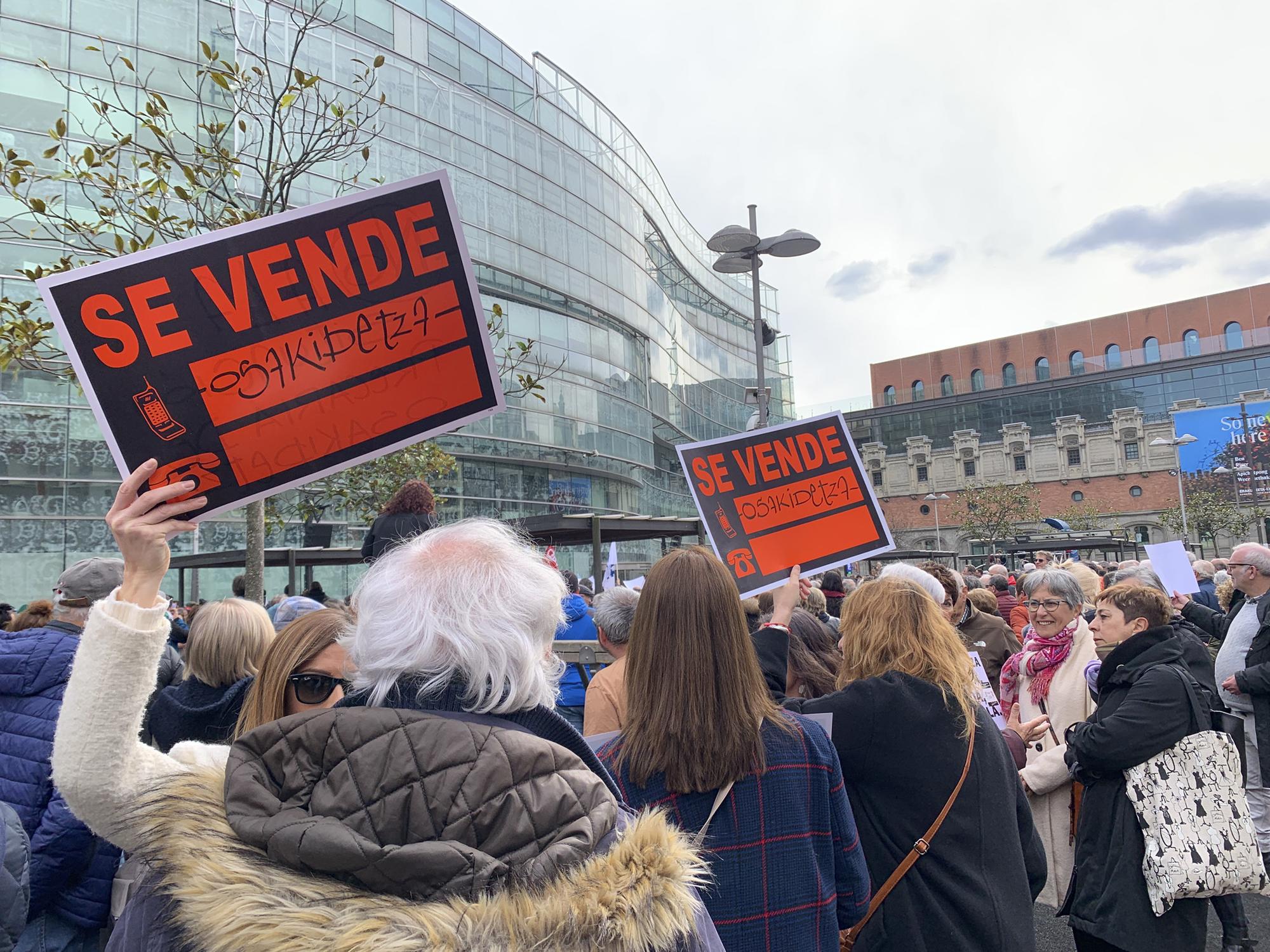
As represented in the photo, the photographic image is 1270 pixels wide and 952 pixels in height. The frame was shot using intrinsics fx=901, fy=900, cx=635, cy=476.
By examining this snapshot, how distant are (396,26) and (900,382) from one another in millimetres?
70393

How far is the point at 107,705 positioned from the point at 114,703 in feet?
0.04

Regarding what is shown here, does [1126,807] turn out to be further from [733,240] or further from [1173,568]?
[733,240]

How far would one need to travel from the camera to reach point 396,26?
25.1 m

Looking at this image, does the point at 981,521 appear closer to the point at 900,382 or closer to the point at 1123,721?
the point at 900,382

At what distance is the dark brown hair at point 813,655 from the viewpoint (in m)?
4.17

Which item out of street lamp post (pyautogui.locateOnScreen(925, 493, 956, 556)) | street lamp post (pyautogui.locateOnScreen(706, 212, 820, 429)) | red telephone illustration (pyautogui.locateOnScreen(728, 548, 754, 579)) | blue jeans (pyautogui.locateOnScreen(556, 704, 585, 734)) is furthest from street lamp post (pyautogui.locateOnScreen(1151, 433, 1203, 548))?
blue jeans (pyautogui.locateOnScreen(556, 704, 585, 734))

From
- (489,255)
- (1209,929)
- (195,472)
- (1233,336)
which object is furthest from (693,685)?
(1233,336)

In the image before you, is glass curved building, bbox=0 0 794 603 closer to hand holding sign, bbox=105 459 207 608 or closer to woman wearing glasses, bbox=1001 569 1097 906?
woman wearing glasses, bbox=1001 569 1097 906

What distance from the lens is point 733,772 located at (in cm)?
235

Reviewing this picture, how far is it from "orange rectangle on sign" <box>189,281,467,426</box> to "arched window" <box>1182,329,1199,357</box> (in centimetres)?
8379

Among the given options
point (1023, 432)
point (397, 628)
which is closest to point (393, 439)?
point (397, 628)

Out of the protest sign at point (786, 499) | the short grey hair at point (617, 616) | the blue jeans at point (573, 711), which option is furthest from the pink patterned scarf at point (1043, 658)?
the blue jeans at point (573, 711)

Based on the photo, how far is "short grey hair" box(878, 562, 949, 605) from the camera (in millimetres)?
3458

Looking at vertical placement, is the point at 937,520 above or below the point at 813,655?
above
